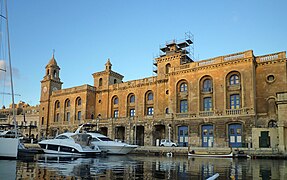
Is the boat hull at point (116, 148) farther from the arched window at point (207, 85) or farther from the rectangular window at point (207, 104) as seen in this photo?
the arched window at point (207, 85)

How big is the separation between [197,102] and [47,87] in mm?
34947

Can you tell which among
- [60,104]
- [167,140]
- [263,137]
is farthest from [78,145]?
→ [60,104]

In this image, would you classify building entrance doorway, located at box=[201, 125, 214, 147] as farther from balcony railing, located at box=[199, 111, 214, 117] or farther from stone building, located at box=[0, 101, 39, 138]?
stone building, located at box=[0, 101, 39, 138]

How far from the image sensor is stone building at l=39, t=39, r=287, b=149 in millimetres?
34000

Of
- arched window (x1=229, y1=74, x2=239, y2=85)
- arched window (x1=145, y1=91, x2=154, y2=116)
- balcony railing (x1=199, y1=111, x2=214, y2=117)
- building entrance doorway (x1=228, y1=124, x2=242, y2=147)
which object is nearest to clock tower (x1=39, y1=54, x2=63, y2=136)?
arched window (x1=145, y1=91, x2=154, y2=116)

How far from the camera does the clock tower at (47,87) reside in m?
59.2

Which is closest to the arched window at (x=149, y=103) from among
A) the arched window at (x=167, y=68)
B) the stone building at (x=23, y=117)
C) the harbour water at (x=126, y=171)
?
the arched window at (x=167, y=68)

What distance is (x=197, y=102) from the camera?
38188mm

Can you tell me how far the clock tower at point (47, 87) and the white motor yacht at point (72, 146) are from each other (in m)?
32.4

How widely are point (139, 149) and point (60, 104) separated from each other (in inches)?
1079

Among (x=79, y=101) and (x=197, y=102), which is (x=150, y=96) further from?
(x=79, y=101)

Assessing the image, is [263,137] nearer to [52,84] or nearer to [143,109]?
[143,109]

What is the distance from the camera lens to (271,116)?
33.3 m

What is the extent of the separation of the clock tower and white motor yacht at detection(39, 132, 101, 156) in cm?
3238
